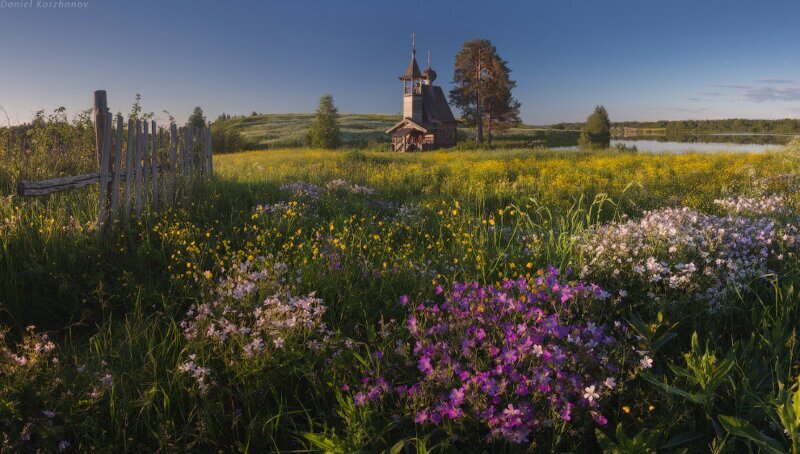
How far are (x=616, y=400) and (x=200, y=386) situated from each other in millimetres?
2465

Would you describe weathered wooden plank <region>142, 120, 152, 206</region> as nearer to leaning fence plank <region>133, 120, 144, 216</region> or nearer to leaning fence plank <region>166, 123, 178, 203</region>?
leaning fence plank <region>133, 120, 144, 216</region>

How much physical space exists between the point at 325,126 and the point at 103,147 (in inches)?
1488

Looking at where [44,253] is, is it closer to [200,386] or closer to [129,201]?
[129,201]

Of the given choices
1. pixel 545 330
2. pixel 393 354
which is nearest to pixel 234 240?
pixel 393 354

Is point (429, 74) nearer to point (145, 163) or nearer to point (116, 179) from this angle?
point (145, 163)

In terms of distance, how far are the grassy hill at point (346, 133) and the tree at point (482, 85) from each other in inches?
129

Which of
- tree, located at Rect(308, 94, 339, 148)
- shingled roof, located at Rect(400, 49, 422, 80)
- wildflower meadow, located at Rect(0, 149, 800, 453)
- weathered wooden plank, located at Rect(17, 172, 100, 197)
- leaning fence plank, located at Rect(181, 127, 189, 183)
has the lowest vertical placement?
wildflower meadow, located at Rect(0, 149, 800, 453)

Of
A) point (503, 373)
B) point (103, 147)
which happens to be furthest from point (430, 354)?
point (103, 147)

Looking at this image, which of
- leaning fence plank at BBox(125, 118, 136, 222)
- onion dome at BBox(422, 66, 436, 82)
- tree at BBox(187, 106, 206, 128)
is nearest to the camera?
leaning fence plank at BBox(125, 118, 136, 222)

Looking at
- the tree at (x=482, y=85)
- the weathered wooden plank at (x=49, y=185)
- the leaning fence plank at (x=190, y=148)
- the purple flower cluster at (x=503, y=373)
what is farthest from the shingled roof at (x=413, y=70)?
the purple flower cluster at (x=503, y=373)

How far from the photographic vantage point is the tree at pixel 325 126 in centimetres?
4288

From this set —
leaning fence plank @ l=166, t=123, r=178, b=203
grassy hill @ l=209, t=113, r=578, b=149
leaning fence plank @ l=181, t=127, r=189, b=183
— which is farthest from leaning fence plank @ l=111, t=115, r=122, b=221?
grassy hill @ l=209, t=113, r=578, b=149

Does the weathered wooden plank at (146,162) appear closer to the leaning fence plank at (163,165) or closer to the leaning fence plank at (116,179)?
the leaning fence plank at (163,165)

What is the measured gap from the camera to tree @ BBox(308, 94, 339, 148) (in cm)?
4288
